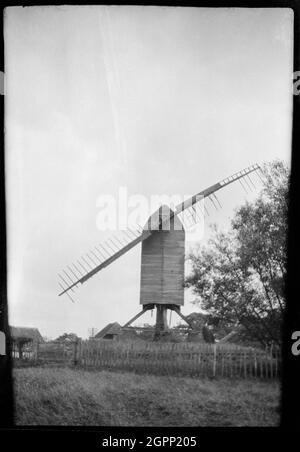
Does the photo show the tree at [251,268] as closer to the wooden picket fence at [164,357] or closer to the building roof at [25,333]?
the wooden picket fence at [164,357]

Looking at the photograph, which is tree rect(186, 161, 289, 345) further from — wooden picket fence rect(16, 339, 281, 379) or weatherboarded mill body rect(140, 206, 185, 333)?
weatherboarded mill body rect(140, 206, 185, 333)

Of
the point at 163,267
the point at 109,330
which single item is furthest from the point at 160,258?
the point at 109,330

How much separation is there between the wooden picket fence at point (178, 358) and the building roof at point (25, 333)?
588mm

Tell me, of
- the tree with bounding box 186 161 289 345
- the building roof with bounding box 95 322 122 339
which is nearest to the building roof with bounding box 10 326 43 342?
the building roof with bounding box 95 322 122 339

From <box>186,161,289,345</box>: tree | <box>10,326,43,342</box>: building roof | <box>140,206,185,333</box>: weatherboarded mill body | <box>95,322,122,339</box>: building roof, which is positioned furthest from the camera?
<box>140,206,185,333</box>: weatherboarded mill body

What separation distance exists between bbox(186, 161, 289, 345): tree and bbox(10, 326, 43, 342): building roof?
1.99 m

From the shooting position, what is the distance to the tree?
217 inches

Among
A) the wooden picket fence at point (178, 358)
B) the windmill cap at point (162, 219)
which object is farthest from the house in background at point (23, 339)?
the windmill cap at point (162, 219)

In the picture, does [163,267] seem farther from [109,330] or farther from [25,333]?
[25,333]

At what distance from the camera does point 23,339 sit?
545cm

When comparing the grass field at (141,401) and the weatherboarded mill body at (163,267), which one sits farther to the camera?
the weatherboarded mill body at (163,267)

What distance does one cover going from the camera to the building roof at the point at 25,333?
5.18 m

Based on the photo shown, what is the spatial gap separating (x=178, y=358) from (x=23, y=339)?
Result: 2013mm

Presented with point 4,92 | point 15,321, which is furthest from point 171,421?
point 4,92
